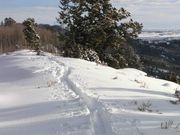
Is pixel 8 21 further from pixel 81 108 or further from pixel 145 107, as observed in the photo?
pixel 145 107

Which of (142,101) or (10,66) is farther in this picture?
(10,66)

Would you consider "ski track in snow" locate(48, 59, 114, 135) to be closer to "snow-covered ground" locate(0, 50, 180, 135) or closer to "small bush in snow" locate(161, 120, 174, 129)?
"snow-covered ground" locate(0, 50, 180, 135)

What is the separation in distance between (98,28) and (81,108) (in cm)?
2543

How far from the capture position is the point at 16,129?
829cm

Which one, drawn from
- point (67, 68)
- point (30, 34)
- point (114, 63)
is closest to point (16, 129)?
point (67, 68)

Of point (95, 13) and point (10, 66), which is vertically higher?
point (95, 13)

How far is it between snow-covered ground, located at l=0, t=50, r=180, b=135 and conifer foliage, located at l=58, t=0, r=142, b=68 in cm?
1936

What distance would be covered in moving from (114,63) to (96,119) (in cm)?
2721

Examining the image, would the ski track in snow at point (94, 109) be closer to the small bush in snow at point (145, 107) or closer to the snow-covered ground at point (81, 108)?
the snow-covered ground at point (81, 108)

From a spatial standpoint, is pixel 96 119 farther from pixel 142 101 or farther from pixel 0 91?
pixel 0 91

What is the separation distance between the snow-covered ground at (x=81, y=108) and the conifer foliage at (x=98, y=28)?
1936cm

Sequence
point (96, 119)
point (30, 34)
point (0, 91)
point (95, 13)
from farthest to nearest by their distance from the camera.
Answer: point (30, 34), point (95, 13), point (0, 91), point (96, 119)

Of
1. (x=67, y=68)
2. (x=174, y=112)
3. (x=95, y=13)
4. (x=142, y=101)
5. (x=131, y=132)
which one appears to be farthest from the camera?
(x=95, y=13)

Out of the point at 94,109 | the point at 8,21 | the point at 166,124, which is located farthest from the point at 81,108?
the point at 8,21
